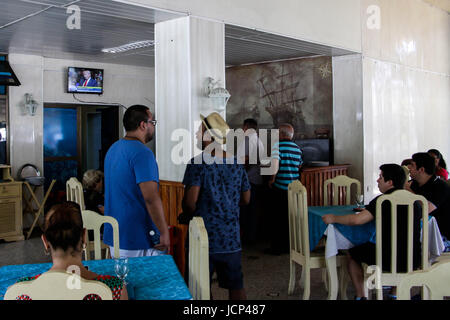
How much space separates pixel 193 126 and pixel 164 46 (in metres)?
1.00

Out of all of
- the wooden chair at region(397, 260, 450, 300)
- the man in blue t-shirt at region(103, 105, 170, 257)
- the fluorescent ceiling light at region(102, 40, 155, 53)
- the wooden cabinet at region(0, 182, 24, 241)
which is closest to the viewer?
the wooden chair at region(397, 260, 450, 300)

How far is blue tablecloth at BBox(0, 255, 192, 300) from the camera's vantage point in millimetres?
2174

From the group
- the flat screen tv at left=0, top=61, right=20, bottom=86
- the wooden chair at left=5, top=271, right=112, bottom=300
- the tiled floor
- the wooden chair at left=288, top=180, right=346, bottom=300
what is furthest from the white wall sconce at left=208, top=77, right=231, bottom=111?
the flat screen tv at left=0, top=61, right=20, bottom=86

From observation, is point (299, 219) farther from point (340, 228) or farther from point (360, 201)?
point (360, 201)

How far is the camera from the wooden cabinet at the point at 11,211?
21.8 ft

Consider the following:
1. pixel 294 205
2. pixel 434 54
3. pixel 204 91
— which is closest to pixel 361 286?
pixel 294 205

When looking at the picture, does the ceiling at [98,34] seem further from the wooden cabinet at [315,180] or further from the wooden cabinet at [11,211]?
the wooden cabinet at [11,211]

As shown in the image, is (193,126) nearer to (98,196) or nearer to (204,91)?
(204,91)

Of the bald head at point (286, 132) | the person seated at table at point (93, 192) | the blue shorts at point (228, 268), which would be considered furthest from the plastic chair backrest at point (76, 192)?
the bald head at point (286, 132)

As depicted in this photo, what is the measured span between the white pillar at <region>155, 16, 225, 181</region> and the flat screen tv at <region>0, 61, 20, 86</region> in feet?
11.3

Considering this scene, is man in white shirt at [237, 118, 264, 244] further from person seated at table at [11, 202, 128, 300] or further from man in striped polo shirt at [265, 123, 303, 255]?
person seated at table at [11, 202, 128, 300]

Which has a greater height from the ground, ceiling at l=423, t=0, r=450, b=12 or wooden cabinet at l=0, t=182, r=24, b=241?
ceiling at l=423, t=0, r=450, b=12

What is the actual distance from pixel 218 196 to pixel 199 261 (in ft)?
2.63

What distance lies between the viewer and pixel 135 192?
116 inches
